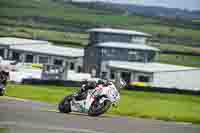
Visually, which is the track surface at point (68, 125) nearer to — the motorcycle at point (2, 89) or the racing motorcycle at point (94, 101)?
the racing motorcycle at point (94, 101)

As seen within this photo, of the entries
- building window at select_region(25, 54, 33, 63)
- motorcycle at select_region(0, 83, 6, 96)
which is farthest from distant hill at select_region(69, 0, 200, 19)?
motorcycle at select_region(0, 83, 6, 96)

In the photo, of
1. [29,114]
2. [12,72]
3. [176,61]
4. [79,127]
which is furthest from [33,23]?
[79,127]

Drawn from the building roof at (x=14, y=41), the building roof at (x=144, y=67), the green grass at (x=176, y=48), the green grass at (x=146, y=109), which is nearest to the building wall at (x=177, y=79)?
the building roof at (x=144, y=67)

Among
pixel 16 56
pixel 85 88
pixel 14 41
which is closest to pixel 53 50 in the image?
pixel 16 56

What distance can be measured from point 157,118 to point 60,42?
26.7 ft

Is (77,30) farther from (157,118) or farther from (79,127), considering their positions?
(79,127)

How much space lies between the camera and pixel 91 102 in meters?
12.2

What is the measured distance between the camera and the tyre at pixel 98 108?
1204 centimetres

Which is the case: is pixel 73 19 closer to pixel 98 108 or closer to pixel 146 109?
pixel 146 109

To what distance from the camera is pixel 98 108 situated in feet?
39.9

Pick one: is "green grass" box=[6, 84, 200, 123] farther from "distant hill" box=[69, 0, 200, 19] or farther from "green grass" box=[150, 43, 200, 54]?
"green grass" box=[150, 43, 200, 54]

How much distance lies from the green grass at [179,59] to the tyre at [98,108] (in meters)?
8.11

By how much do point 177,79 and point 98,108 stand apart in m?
9.59

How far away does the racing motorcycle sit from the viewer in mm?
12133
